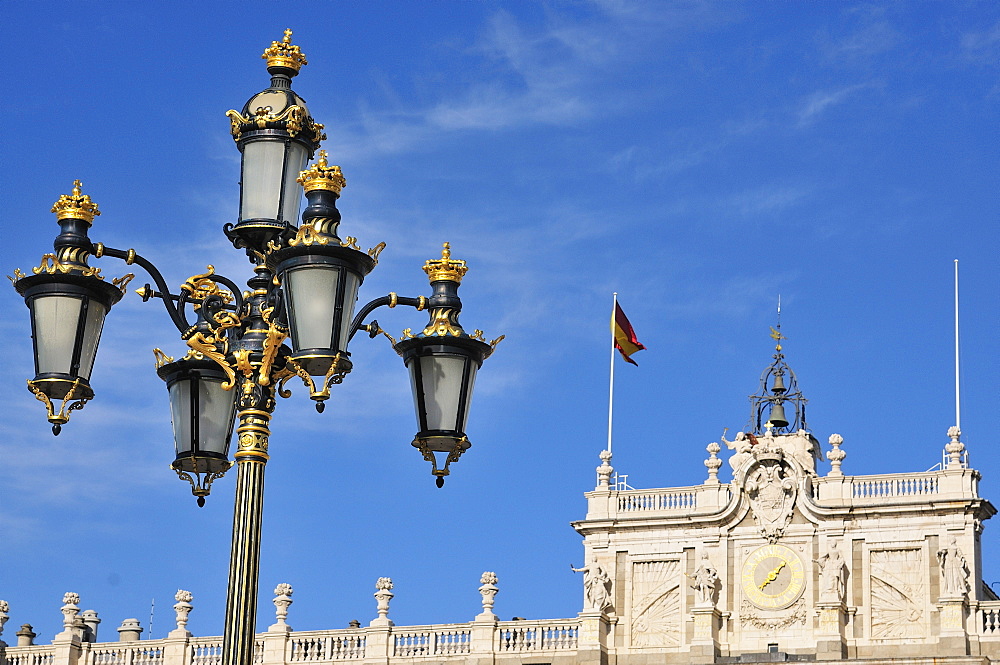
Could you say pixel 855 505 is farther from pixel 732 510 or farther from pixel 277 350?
pixel 277 350

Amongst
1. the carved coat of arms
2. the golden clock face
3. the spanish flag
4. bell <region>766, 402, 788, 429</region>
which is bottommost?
the golden clock face

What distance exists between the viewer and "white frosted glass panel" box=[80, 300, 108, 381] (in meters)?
15.0

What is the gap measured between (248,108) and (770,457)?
1630 inches

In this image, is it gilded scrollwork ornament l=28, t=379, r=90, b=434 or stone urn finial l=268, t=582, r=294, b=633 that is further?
stone urn finial l=268, t=582, r=294, b=633

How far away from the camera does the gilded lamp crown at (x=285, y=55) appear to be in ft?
54.2

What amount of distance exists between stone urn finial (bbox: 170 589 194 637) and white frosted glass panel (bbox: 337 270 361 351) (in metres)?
Answer: 46.8

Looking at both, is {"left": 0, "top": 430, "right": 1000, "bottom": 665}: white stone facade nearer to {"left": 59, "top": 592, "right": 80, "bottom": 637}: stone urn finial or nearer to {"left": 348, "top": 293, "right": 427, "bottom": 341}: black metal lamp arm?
{"left": 59, "top": 592, "right": 80, "bottom": 637}: stone urn finial

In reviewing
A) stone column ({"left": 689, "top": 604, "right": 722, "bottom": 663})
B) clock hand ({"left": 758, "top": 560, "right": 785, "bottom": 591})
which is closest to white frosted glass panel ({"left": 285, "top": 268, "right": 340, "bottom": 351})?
stone column ({"left": 689, "top": 604, "right": 722, "bottom": 663})

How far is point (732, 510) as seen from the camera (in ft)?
185

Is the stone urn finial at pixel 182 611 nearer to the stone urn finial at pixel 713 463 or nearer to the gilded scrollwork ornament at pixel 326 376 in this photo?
the stone urn finial at pixel 713 463

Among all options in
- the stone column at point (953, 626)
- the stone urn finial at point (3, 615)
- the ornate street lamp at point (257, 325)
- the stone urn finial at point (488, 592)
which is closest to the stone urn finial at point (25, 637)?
the stone urn finial at point (3, 615)

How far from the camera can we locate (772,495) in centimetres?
5612

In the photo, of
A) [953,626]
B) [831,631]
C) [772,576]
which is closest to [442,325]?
[953,626]

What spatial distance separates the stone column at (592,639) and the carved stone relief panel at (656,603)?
3.34ft
